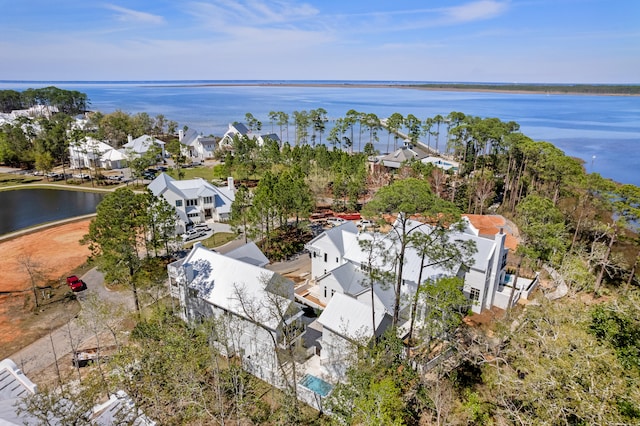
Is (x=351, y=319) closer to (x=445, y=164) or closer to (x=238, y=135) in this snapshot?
(x=445, y=164)

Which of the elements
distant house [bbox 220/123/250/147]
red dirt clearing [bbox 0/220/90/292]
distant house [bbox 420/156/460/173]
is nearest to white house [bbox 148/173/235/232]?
red dirt clearing [bbox 0/220/90/292]

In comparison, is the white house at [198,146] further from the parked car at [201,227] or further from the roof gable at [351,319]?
the roof gable at [351,319]

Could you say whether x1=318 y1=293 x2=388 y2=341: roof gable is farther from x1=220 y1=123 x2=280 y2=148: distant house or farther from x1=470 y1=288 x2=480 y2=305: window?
x1=220 y1=123 x2=280 y2=148: distant house

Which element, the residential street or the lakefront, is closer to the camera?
the lakefront

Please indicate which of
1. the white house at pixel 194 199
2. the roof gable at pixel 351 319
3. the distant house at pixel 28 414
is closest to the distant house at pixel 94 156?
the white house at pixel 194 199

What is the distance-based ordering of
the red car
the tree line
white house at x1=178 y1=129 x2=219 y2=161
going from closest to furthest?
the red car < white house at x1=178 y1=129 x2=219 y2=161 < the tree line
